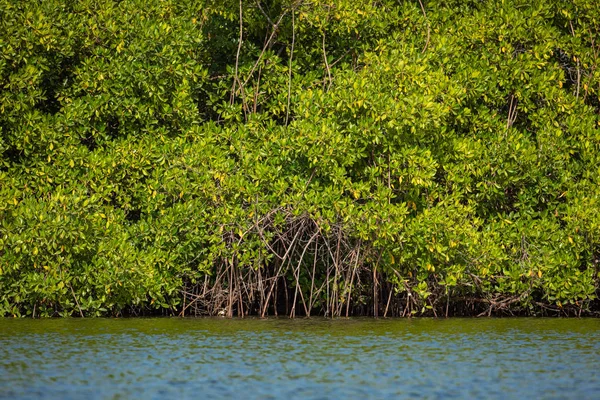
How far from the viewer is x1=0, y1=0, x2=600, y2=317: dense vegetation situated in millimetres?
12188

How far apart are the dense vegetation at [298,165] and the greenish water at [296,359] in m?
1.01

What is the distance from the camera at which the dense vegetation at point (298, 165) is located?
1219 cm

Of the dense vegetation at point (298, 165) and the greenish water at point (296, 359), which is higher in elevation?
the dense vegetation at point (298, 165)

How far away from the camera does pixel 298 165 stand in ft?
42.4

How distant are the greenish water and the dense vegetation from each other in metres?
1.01

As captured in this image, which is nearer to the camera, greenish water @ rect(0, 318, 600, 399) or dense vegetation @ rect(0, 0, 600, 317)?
greenish water @ rect(0, 318, 600, 399)

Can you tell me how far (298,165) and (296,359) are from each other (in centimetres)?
488

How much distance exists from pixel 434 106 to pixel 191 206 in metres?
3.67

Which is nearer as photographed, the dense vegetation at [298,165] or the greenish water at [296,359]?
the greenish water at [296,359]

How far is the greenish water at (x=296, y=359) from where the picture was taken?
22.9ft

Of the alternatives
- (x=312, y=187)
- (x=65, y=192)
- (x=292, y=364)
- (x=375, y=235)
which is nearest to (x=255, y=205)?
(x=312, y=187)

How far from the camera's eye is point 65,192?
12.5 m

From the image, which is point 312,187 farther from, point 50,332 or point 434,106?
point 50,332

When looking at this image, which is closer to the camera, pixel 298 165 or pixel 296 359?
pixel 296 359
